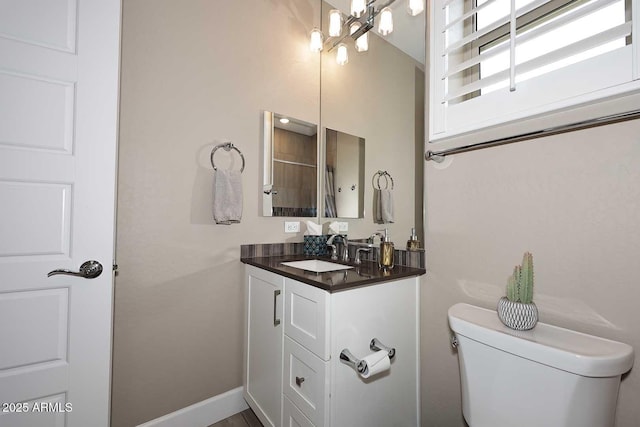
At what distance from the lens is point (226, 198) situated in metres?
1.56

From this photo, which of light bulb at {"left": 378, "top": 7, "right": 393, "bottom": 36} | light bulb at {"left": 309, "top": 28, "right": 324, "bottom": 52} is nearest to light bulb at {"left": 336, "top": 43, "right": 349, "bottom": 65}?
light bulb at {"left": 309, "top": 28, "right": 324, "bottom": 52}

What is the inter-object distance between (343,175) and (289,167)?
1.28ft

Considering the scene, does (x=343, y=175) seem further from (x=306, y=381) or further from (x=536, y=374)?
(x=536, y=374)

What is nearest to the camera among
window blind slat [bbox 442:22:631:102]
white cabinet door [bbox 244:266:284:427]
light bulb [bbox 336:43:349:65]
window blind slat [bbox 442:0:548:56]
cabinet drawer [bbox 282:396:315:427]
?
window blind slat [bbox 442:22:631:102]

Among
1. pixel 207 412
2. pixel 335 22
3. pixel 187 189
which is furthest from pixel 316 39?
pixel 207 412

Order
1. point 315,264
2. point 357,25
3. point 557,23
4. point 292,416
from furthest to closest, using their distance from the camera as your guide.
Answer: point 357,25 → point 315,264 → point 292,416 → point 557,23

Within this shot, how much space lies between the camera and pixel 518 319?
857 millimetres

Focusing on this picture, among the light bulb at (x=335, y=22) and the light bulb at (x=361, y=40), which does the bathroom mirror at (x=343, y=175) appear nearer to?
the light bulb at (x=361, y=40)

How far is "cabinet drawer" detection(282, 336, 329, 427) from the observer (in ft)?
3.36

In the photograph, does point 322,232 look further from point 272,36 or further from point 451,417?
point 272,36

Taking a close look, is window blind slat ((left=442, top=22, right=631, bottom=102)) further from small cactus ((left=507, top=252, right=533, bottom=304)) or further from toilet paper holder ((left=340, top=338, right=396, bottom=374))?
toilet paper holder ((left=340, top=338, right=396, bottom=374))

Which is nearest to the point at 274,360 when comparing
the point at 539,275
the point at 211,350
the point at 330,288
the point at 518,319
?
the point at 211,350

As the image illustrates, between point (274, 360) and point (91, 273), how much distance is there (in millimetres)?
878

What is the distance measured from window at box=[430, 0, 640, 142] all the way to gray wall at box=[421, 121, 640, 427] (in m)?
0.12
